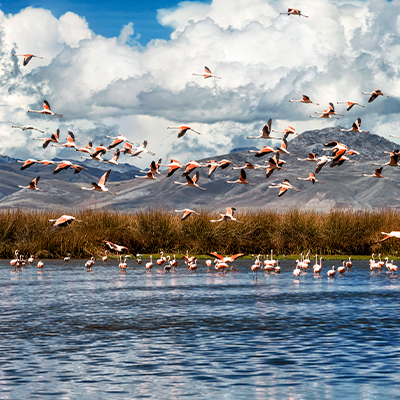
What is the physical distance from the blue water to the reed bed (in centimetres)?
1659

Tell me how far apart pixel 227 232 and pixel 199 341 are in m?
31.5

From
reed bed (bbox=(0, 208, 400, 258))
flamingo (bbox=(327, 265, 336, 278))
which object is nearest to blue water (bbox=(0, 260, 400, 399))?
flamingo (bbox=(327, 265, 336, 278))

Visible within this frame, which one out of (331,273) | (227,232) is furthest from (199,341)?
(227,232)

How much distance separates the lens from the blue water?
13.1 meters

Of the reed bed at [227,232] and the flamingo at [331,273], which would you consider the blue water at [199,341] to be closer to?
the flamingo at [331,273]

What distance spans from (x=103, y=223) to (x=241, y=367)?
35668 mm

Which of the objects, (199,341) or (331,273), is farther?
(331,273)

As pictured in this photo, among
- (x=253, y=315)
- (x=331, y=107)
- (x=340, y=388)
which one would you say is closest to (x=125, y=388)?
(x=340, y=388)

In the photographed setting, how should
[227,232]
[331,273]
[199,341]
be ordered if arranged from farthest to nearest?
[227,232] < [331,273] < [199,341]

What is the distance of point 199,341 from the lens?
17.7 metres

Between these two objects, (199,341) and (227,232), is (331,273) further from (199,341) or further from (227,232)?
(199,341)

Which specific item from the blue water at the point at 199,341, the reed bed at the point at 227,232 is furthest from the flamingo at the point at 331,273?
the reed bed at the point at 227,232

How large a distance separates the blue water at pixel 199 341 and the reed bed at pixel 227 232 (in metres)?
16.6

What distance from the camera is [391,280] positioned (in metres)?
34.4
